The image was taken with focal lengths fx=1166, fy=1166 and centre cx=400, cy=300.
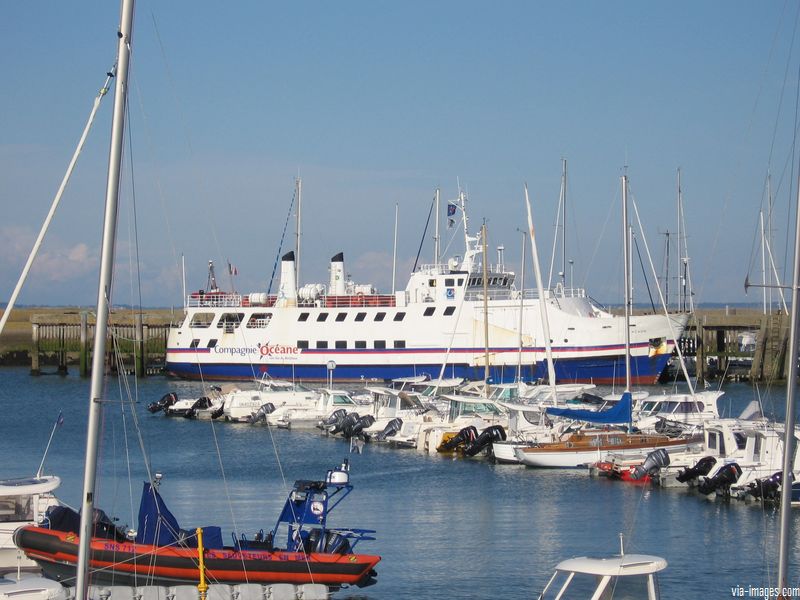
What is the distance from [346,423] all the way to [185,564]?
23.0 metres

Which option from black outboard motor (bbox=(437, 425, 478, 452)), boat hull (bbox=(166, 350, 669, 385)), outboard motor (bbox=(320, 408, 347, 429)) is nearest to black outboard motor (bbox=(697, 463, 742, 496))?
black outboard motor (bbox=(437, 425, 478, 452))

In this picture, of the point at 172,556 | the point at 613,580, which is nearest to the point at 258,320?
the point at 172,556

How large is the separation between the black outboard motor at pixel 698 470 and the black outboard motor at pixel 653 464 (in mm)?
666

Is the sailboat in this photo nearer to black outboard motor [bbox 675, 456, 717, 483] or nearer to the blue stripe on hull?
black outboard motor [bbox 675, 456, 717, 483]

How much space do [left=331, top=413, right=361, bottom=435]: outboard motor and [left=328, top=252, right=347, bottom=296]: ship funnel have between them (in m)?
20.3

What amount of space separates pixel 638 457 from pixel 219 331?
3460 cm

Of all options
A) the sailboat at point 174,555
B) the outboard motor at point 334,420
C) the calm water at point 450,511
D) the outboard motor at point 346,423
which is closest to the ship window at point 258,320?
the outboard motor at point 334,420

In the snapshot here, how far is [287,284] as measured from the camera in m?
60.6

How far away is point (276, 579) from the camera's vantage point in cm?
1667

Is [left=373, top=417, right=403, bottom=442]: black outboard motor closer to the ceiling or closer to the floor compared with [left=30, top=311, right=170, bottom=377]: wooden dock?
closer to the floor

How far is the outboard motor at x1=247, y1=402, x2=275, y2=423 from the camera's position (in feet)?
144

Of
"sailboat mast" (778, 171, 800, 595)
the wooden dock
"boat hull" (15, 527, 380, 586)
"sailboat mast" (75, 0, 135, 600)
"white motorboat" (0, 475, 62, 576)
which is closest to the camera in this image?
"sailboat mast" (75, 0, 135, 600)

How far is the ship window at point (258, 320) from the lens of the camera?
59625 mm

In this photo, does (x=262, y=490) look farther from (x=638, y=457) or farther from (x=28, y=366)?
(x=28, y=366)
